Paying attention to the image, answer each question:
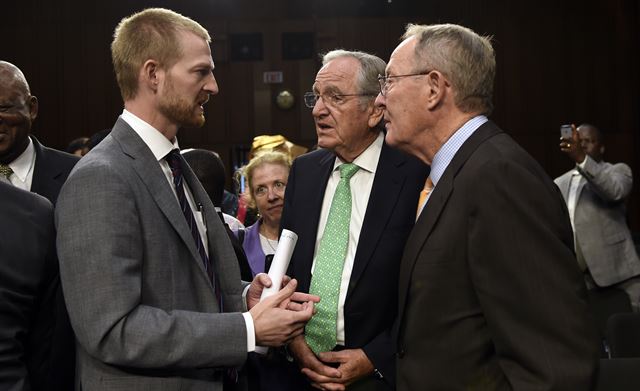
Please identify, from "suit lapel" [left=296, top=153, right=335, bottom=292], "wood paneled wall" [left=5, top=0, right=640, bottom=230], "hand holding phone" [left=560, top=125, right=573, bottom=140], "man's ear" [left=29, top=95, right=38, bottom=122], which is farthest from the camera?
"wood paneled wall" [left=5, top=0, right=640, bottom=230]

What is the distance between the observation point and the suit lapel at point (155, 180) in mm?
1927

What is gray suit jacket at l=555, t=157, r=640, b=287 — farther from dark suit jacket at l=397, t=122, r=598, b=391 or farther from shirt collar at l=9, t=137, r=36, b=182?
dark suit jacket at l=397, t=122, r=598, b=391

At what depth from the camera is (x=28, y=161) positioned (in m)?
2.93

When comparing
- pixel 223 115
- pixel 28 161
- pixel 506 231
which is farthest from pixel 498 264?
pixel 223 115

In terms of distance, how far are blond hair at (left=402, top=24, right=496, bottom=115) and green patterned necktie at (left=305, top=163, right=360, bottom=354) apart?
711mm

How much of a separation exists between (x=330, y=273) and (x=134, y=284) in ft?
2.92

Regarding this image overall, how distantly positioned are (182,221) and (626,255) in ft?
17.8

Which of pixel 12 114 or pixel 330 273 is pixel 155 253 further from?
pixel 12 114

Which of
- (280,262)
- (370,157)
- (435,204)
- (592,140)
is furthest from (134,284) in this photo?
(592,140)

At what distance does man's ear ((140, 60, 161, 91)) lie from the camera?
79.6 inches

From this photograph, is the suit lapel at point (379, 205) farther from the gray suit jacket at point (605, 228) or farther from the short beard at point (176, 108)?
the gray suit jacket at point (605, 228)

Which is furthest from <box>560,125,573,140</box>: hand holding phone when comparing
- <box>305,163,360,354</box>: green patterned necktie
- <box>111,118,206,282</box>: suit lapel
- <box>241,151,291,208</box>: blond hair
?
<box>111,118,206,282</box>: suit lapel

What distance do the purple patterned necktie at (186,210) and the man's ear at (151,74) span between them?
0.18 meters

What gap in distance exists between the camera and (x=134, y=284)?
1.81 m
